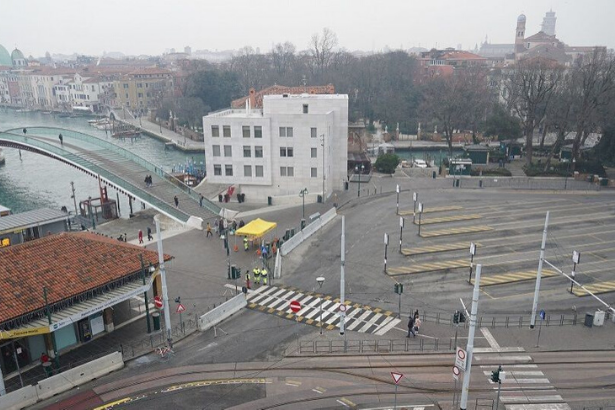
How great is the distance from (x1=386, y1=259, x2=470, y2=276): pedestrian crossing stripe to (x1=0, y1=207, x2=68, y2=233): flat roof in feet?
92.2

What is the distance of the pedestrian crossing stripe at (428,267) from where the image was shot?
38.4m

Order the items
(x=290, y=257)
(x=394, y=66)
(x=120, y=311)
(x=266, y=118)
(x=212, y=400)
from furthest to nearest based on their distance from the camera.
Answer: (x=394, y=66), (x=266, y=118), (x=290, y=257), (x=120, y=311), (x=212, y=400)

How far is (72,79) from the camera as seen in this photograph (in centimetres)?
19312

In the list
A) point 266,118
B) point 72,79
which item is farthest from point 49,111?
point 266,118

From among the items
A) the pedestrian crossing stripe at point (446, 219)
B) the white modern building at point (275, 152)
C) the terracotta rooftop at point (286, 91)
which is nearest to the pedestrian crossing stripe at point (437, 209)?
the pedestrian crossing stripe at point (446, 219)

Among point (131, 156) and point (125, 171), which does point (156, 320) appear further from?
point (131, 156)

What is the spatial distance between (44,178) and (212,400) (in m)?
77.3

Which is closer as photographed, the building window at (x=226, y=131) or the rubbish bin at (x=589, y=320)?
the rubbish bin at (x=589, y=320)

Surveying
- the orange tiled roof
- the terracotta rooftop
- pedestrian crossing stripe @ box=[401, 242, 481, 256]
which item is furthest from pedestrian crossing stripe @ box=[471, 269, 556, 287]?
the terracotta rooftop

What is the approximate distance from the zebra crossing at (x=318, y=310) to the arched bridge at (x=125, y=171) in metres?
17.6

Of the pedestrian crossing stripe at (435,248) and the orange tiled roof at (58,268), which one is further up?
the orange tiled roof at (58,268)

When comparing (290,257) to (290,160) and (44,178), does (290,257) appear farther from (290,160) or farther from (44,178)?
(44,178)

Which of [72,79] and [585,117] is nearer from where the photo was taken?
[585,117]

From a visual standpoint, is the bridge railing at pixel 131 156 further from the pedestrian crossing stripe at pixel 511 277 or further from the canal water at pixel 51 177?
the pedestrian crossing stripe at pixel 511 277
